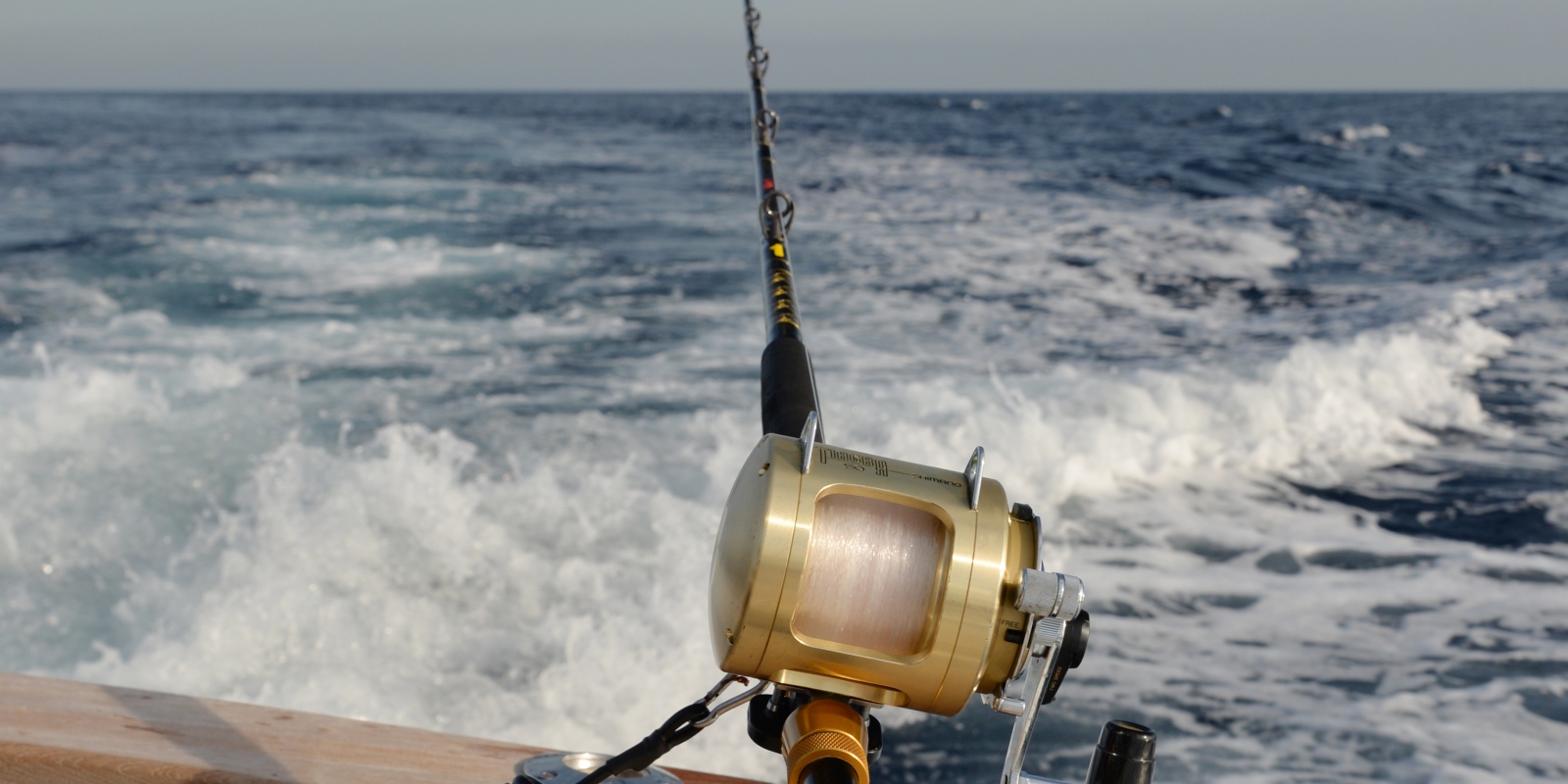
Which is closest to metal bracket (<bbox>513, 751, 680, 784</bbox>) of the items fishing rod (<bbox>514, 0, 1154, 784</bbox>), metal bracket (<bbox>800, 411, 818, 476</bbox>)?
fishing rod (<bbox>514, 0, 1154, 784</bbox>)

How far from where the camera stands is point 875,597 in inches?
31.7

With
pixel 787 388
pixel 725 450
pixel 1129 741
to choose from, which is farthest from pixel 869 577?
pixel 725 450

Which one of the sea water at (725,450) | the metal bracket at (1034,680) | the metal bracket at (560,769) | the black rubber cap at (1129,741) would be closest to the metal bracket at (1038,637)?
the metal bracket at (1034,680)

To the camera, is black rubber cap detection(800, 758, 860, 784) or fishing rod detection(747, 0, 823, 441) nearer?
black rubber cap detection(800, 758, 860, 784)

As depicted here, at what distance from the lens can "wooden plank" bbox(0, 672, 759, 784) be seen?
119 centimetres

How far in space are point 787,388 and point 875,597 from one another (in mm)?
347

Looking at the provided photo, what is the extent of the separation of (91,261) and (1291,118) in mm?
25058

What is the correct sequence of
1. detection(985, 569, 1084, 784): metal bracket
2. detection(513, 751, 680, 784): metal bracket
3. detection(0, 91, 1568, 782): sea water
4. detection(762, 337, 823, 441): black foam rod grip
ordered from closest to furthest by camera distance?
detection(985, 569, 1084, 784): metal bracket, detection(513, 751, 680, 784): metal bracket, detection(762, 337, 823, 441): black foam rod grip, detection(0, 91, 1568, 782): sea water

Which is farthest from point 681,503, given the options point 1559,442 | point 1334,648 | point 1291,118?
point 1291,118

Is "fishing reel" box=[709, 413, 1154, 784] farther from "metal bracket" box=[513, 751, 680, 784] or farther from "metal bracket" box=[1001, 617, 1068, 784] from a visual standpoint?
"metal bracket" box=[513, 751, 680, 784]

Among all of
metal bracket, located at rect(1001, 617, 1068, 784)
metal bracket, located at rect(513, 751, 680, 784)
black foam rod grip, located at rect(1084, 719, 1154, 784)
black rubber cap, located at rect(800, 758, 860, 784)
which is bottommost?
metal bracket, located at rect(513, 751, 680, 784)

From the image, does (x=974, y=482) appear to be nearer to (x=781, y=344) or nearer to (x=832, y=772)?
(x=832, y=772)

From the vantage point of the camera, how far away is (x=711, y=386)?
16.7ft

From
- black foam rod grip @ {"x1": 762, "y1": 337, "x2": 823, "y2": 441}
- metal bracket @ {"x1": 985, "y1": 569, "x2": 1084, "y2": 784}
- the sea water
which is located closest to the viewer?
metal bracket @ {"x1": 985, "y1": 569, "x2": 1084, "y2": 784}
